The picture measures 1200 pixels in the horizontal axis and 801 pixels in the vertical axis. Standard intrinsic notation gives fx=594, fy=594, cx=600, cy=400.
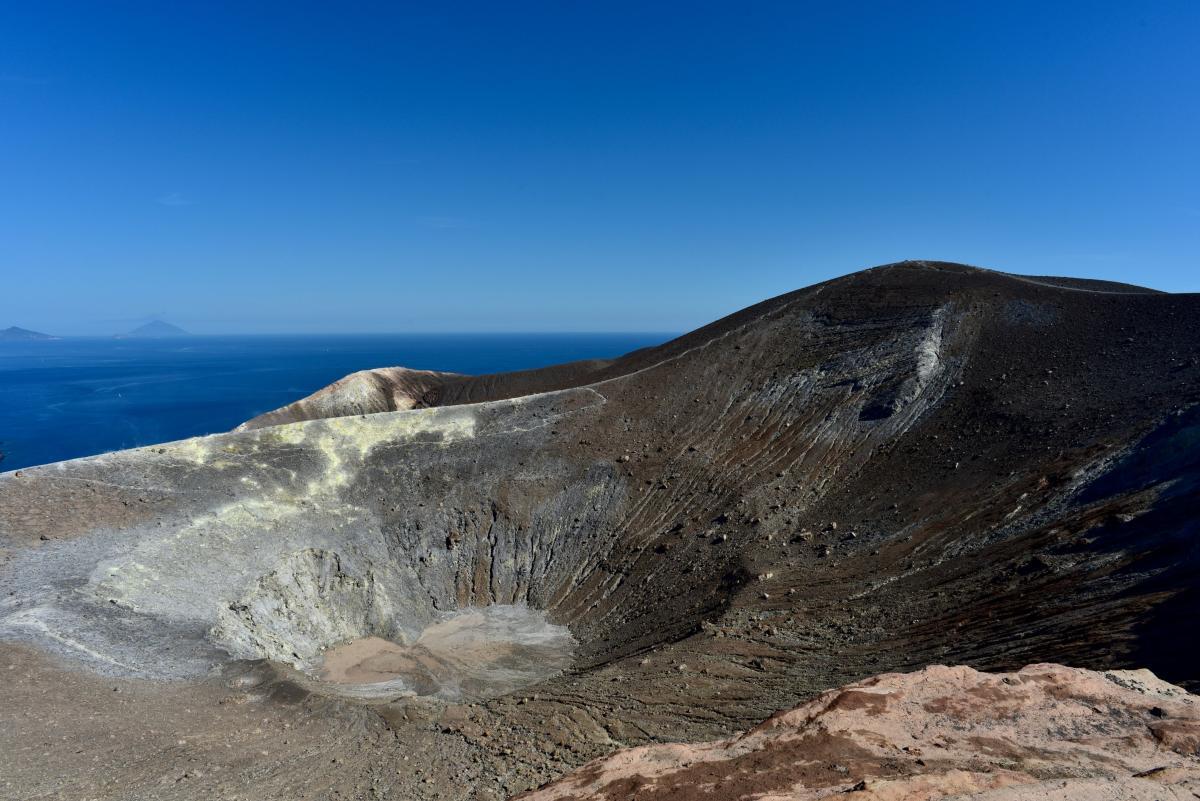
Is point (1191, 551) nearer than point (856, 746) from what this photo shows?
No

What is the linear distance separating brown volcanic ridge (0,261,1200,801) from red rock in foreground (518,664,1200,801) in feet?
0.22

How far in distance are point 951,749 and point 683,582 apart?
1729 cm

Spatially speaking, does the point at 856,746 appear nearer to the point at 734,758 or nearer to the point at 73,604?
the point at 734,758

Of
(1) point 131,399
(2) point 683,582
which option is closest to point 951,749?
(2) point 683,582

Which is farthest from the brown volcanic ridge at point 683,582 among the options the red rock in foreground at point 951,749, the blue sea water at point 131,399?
the blue sea water at point 131,399

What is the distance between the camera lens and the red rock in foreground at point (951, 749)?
7398mm

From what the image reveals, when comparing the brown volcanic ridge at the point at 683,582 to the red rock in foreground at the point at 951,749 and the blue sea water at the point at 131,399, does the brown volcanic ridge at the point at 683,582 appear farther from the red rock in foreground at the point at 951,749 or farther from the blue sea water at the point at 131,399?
the blue sea water at the point at 131,399

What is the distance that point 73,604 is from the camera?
63.8ft

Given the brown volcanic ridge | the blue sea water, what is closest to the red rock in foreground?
the brown volcanic ridge

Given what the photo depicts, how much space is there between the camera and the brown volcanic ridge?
10086 mm

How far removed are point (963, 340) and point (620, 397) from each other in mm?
20760

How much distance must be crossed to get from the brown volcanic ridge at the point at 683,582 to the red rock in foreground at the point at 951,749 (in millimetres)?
66

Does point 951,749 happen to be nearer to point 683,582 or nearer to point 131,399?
point 683,582

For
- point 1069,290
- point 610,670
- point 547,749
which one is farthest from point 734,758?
point 1069,290
